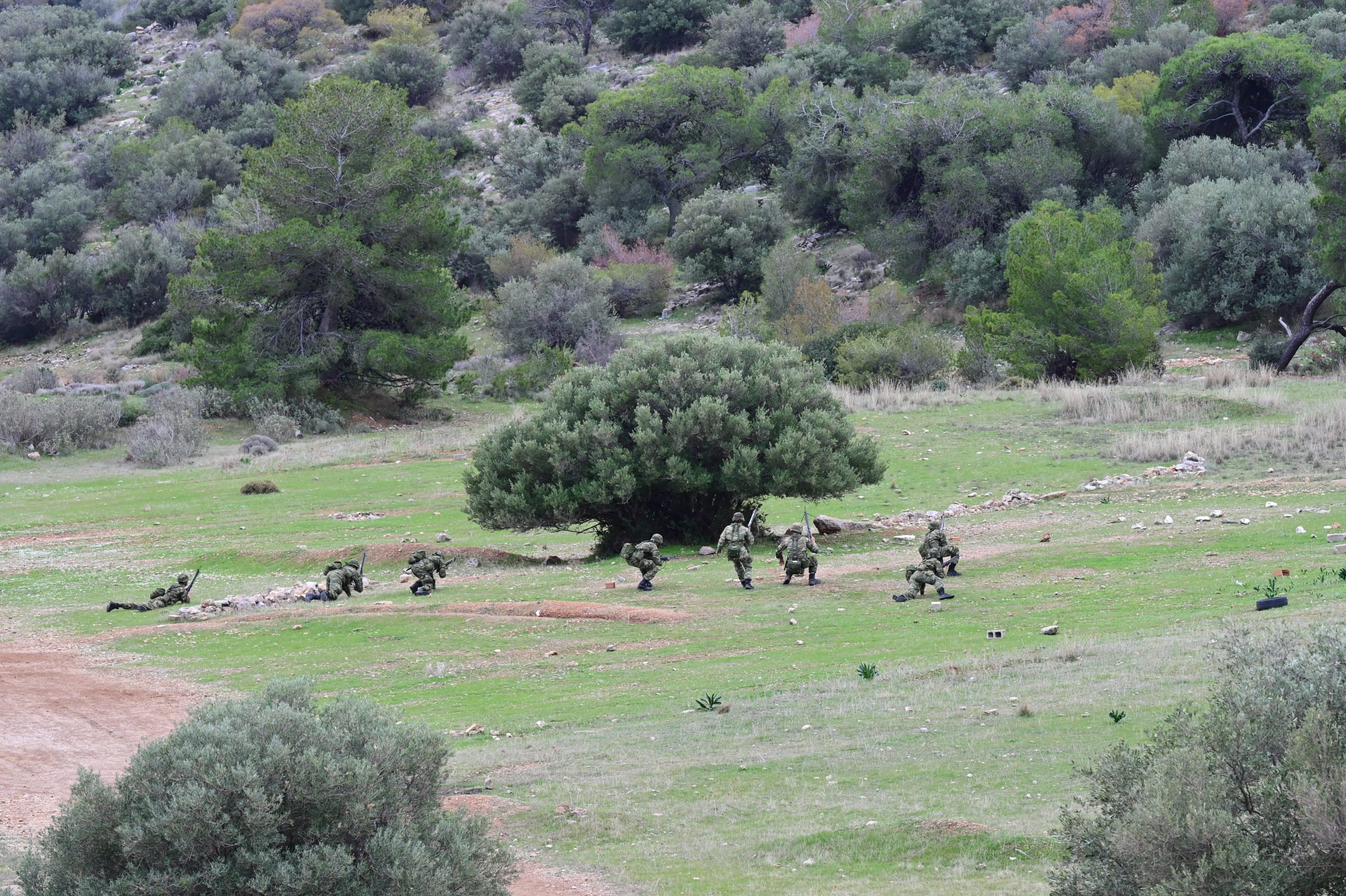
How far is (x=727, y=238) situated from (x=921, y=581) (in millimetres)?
51903

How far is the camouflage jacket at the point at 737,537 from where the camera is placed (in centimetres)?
1973

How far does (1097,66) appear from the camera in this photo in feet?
261

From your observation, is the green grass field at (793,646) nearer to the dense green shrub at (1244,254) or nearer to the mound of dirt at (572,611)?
the mound of dirt at (572,611)

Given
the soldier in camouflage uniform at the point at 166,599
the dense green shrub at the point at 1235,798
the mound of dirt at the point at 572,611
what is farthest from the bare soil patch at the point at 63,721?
→ the dense green shrub at the point at 1235,798

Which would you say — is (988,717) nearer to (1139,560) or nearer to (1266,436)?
(1139,560)

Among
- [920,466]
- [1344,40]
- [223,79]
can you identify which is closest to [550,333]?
[920,466]

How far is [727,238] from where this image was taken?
225ft

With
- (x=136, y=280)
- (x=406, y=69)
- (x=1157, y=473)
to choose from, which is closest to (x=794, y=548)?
(x=1157, y=473)

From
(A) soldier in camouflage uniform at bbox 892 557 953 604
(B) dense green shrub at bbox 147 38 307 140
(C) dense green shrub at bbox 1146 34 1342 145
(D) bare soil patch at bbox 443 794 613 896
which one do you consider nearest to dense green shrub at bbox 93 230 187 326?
(B) dense green shrub at bbox 147 38 307 140

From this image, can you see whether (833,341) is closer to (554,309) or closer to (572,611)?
(554,309)

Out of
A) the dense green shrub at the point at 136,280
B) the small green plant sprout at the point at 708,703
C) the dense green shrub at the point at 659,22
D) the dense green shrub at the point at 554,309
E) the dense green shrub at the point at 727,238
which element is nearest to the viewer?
the small green plant sprout at the point at 708,703

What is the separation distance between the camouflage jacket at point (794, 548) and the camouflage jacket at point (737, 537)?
466mm

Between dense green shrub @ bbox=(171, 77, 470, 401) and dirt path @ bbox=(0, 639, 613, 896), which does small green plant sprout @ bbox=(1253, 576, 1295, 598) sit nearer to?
dirt path @ bbox=(0, 639, 613, 896)

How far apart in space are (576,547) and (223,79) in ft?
292
